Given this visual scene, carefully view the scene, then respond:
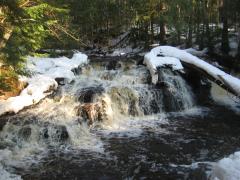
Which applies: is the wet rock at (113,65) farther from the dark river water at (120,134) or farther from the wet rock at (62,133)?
the wet rock at (62,133)

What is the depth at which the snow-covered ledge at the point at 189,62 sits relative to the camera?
14.6 meters

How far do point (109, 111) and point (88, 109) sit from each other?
3.39 feet

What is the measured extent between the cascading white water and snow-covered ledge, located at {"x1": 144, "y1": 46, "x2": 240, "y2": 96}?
0.52 metres

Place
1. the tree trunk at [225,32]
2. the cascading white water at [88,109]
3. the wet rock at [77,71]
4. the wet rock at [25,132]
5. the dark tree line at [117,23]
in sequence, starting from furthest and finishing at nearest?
the tree trunk at [225,32]
the wet rock at [77,71]
the dark tree line at [117,23]
the wet rock at [25,132]
the cascading white water at [88,109]

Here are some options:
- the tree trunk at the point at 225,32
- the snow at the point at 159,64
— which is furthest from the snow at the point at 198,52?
the snow at the point at 159,64

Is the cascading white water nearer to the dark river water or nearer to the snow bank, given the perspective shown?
the dark river water

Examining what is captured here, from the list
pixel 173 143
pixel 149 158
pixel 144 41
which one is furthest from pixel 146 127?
pixel 144 41

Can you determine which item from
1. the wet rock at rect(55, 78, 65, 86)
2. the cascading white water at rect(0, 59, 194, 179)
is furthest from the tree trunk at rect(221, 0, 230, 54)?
the wet rock at rect(55, 78, 65, 86)

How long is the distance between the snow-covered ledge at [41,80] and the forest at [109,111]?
4 centimetres

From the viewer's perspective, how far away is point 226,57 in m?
22.7

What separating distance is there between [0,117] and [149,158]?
5.63m

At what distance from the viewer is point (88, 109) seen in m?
14.2

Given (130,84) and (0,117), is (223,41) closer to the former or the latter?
(130,84)

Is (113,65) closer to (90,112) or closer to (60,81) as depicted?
(60,81)
